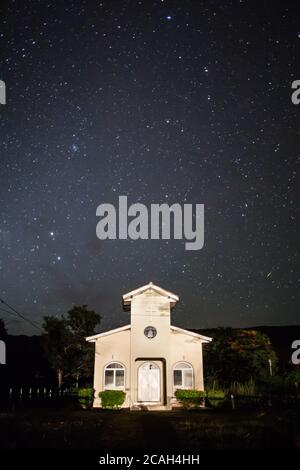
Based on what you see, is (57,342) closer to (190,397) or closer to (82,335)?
(82,335)

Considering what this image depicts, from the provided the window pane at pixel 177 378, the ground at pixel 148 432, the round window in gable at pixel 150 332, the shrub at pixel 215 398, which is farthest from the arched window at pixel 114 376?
the ground at pixel 148 432

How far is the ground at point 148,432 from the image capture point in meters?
10.8

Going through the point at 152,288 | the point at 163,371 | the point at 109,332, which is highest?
the point at 152,288

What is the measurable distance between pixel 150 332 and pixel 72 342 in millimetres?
8628

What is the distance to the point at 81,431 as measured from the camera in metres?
13.2

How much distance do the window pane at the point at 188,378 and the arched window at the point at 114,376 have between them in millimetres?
3252

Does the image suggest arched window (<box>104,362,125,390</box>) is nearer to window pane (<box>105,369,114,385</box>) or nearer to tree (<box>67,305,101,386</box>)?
window pane (<box>105,369,114,385</box>)

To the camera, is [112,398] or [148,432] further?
[112,398]

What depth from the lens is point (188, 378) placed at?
22922 mm

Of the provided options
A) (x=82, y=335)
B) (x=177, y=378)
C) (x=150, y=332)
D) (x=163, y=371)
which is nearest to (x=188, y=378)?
(x=177, y=378)

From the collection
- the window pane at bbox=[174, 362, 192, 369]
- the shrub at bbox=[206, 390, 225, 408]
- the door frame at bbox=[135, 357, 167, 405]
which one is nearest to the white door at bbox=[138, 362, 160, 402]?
the door frame at bbox=[135, 357, 167, 405]

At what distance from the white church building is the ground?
4.88m

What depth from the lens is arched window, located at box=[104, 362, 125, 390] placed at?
2244cm

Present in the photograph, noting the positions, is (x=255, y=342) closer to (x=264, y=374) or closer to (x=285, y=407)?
(x=264, y=374)
